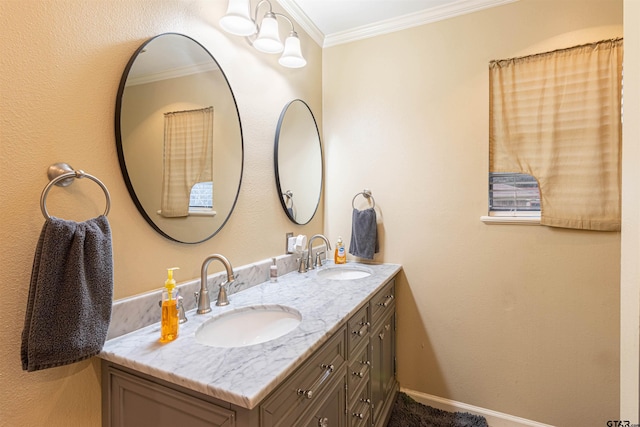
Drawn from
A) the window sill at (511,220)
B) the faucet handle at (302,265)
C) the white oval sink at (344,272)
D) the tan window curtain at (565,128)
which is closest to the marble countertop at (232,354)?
the faucet handle at (302,265)

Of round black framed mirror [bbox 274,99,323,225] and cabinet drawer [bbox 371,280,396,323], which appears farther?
round black framed mirror [bbox 274,99,323,225]

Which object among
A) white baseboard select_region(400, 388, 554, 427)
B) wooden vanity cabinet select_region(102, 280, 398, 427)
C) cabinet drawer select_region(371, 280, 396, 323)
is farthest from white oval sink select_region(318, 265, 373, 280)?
white baseboard select_region(400, 388, 554, 427)

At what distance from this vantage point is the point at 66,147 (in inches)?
34.5

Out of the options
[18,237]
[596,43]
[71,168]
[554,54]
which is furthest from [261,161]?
[596,43]

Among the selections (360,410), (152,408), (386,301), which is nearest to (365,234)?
(386,301)

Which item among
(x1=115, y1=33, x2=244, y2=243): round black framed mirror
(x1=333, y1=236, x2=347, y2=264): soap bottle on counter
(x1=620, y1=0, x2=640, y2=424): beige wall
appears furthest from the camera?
(x1=333, y1=236, x2=347, y2=264): soap bottle on counter

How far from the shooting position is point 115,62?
3.27 ft

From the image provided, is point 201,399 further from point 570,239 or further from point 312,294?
point 570,239

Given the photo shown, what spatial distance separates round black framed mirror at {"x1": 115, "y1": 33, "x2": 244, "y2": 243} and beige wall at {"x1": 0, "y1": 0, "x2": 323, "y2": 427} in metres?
0.04

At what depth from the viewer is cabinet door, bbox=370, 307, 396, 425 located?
1.58 metres

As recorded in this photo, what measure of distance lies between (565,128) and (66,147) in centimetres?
220

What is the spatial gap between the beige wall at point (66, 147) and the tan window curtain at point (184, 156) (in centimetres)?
15

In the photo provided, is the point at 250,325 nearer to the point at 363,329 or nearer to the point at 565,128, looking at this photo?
the point at 363,329

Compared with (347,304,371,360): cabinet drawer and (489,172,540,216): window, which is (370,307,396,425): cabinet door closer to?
(347,304,371,360): cabinet drawer
